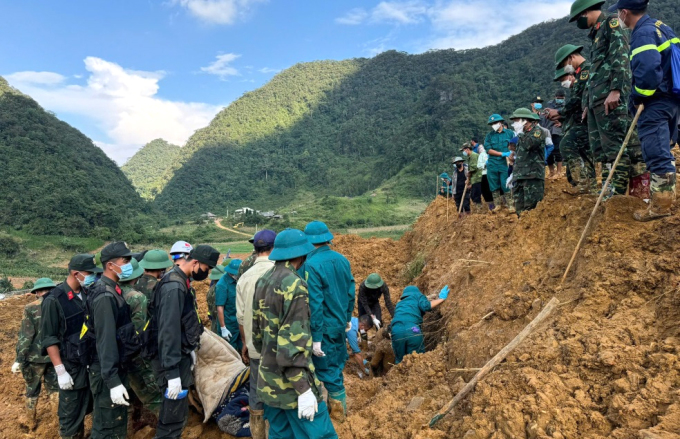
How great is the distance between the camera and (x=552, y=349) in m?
2.64

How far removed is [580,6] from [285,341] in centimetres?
415

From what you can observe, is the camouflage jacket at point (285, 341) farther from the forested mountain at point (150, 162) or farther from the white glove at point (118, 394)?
the forested mountain at point (150, 162)

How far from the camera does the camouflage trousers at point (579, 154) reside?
4.61 meters

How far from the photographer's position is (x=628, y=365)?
2.23m

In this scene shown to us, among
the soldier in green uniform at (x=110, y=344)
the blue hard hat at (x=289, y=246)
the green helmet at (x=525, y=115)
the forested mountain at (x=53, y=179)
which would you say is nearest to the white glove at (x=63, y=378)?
the soldier in green uniform at (x=110, y=344)

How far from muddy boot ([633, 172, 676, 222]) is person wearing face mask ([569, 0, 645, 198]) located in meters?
0.63

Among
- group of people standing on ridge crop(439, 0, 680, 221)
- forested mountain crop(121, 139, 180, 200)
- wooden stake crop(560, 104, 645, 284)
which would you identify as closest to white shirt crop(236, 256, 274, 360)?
wooden stake crop(560, 104, 645, 284)

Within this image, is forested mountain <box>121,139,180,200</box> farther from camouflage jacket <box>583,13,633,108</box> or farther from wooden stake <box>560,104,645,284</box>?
wooden stake <box>560,104,645,284</box>

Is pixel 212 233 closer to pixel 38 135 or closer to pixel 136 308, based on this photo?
pixel 38 135

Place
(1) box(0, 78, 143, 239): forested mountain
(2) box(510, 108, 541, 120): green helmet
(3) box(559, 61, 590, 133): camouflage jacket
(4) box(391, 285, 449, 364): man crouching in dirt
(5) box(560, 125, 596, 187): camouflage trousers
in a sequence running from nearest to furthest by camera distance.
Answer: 1. (3) box(559, 61, 590, 133): camouflage jacket
2. (5) box(560, 125, 596, 187): camouflage trousers
3. (4) box(391, 285, 449, 364): man crouching in dirt
4. (2) box(510, 108, 541, 120): green helmet
5. (1) box(0, 78, 143, 239): forested mountain

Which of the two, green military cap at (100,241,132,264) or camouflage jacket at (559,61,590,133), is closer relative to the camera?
green military cap at (100,241,132,264)

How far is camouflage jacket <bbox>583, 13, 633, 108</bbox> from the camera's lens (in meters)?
3.47

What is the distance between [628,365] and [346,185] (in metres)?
58.8

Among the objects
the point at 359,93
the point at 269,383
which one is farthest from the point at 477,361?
the point at 359,93
